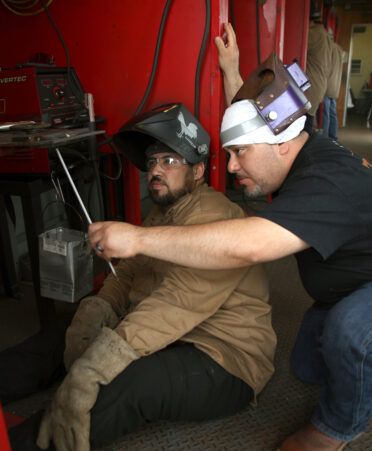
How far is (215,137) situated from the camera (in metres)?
1.71

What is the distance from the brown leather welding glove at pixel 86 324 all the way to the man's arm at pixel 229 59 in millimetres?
965

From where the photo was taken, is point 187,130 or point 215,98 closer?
point 187,130

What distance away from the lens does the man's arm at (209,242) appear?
1036 millimetres

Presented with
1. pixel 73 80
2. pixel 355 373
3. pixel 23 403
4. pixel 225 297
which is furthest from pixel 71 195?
pixel 355 373

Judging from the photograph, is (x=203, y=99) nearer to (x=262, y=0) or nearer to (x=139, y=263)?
(x=139, y=263)

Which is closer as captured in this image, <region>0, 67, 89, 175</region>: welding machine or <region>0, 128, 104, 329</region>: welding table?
<region>0, 128, 104, 329</region>: welding table

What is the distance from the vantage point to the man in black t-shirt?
1042 millimetres

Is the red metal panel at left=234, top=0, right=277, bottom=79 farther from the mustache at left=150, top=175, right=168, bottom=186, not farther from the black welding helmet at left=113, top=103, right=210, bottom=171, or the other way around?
the mustache at left=150, top=175, right=168, bottom=186

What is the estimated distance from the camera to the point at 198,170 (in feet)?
5.12

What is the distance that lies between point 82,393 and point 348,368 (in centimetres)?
70

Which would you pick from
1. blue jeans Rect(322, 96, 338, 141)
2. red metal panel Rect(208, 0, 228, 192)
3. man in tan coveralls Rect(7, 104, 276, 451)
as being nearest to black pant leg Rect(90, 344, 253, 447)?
man in tan coveralls Rect(7, 104, 276, 451)

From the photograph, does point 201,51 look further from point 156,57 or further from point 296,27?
point 296,27

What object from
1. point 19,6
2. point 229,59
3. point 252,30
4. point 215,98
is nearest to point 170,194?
point 215,98

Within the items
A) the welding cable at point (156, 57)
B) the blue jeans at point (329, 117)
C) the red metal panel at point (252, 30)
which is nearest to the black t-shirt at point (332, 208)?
the welding cable at point (156, 57)
